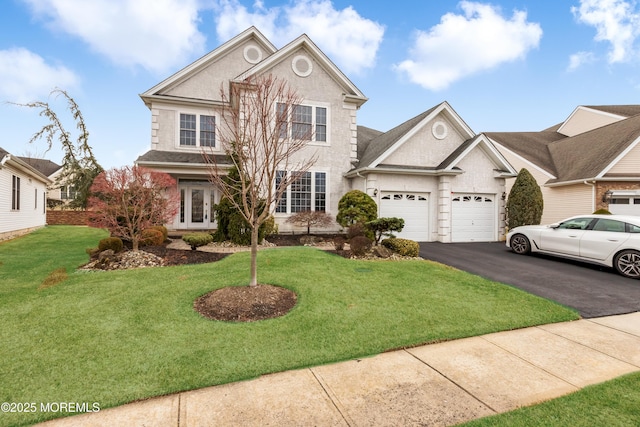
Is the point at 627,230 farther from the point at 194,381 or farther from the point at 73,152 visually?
the point at 73,152

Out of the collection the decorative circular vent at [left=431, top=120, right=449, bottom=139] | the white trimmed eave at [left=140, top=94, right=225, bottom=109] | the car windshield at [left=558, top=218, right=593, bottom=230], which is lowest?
the car windshield at [left=558, top=218, right=593, bottom=230]

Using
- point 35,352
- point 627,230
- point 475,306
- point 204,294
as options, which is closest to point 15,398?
point 35,352

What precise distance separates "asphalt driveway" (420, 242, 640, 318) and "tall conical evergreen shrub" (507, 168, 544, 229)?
338 centimetres

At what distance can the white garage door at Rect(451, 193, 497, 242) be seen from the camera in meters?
14.1

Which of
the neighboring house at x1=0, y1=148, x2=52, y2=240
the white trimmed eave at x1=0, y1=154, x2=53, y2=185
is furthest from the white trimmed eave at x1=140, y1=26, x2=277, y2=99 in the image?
the neighboring house at x1=0, y1=148, x2=52, y2=240

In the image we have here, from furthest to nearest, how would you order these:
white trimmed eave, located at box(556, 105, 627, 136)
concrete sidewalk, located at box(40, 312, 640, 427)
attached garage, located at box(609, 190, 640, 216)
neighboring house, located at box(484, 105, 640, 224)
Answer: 1. white trimmed eave, located at box(556, 105, 627, 136)
2. neighboring house, located at box(484, 105, 640, 224)
3. attached garage, located at box(609, 190, 640, 216)
4. concrete sidewalk, located at box(40, 312, 640, 427)

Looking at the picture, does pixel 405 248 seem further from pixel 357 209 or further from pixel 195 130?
pixel 195 130

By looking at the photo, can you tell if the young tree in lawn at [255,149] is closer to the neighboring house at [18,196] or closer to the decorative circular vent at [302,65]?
the decorative circular vent at [302,65]

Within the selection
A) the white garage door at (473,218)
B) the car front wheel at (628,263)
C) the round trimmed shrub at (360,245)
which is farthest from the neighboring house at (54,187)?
the car front wheel at (628,263)

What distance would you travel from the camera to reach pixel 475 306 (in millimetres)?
5445

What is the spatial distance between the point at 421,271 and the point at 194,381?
6.00 meters

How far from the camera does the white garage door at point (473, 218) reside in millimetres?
14055

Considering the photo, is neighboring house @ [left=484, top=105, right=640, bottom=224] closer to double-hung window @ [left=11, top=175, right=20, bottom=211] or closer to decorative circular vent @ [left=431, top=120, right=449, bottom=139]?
decorative circular vent @ [left=431, top=120, right=449, bottom=139]

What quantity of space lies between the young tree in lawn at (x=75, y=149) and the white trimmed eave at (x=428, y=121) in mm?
24907
